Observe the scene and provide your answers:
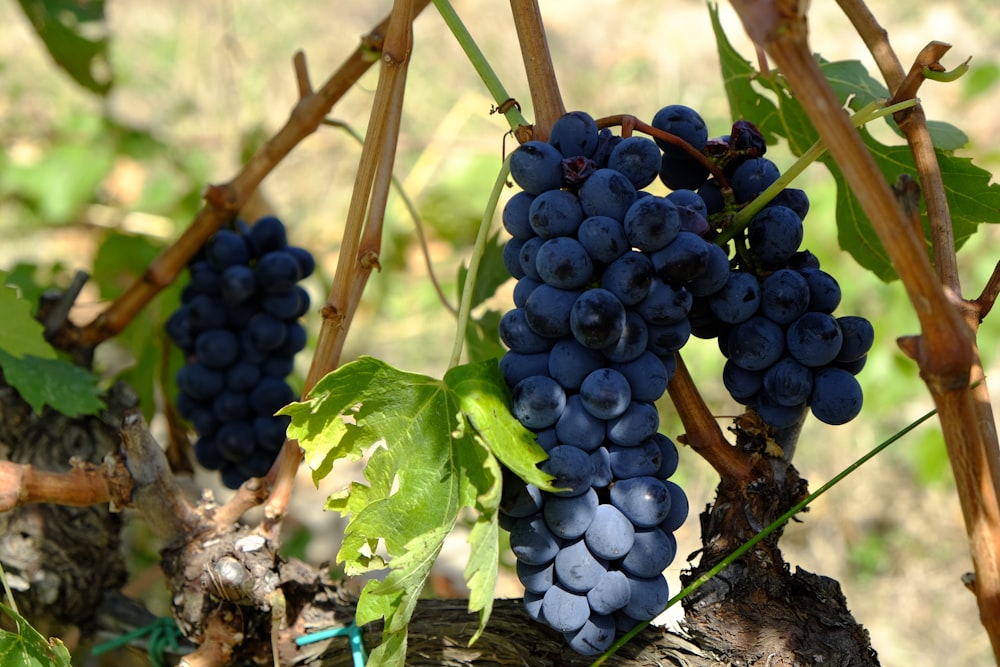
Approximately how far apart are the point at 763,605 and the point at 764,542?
0.05 meters

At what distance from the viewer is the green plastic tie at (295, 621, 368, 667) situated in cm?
85

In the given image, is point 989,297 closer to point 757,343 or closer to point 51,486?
point 757,343

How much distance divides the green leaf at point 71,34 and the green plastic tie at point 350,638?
115 centimetres

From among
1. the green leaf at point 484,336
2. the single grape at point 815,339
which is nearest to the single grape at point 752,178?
the single grape at point 815,339

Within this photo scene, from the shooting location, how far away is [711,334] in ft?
2.47

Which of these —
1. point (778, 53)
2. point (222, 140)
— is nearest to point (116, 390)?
point (778, 53)

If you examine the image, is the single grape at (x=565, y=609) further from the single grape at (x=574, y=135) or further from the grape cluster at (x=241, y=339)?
the grape cluster at (x=241, y=339)

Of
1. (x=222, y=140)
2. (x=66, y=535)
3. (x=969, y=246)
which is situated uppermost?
(x=969, y=246)

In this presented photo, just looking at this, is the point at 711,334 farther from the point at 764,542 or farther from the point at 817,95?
the point at 817,95

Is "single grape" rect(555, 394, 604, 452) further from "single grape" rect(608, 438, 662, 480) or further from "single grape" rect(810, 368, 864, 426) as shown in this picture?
"single grape" rect(810, 368, 864, 426)

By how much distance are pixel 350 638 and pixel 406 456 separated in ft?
0.92

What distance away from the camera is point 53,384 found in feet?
3.45

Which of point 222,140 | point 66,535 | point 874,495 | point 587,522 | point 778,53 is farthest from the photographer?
point 222,140

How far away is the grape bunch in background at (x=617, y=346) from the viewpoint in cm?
65
